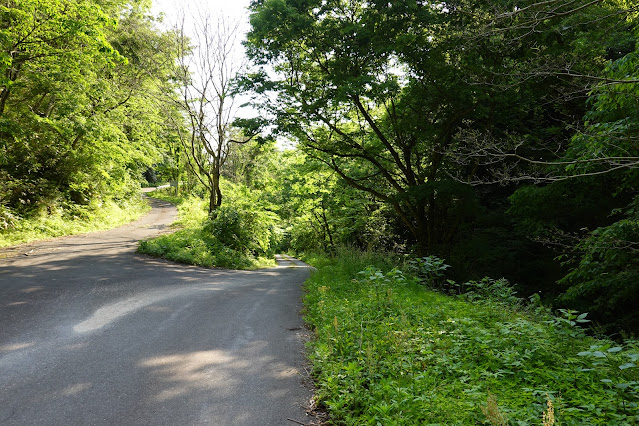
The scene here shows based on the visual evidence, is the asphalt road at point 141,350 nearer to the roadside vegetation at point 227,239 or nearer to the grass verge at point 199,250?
the grass verge at point 199,250

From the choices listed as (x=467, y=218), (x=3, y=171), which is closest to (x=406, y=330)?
(x=467, y=218)

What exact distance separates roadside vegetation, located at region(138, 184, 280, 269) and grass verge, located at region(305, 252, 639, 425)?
9.24 m

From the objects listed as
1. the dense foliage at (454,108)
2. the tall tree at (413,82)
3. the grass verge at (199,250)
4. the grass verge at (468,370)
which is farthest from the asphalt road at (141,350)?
the tall tree at (413,82)

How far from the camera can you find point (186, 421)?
3.25m

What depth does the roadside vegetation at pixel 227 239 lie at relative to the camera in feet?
44.7

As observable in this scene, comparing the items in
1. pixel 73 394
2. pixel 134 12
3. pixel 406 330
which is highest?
pixel 134 12

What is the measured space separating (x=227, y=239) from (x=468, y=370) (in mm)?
14100

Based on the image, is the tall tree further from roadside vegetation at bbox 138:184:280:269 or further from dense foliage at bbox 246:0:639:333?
roadside vegetation at bbox 138:184:280:269

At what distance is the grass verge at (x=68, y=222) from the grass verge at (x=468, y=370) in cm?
1210

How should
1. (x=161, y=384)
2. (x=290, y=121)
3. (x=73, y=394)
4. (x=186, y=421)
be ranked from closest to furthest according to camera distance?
(x=186, y=421), (x=73, y=394), (x=161, y=384), (x=290, y=121)

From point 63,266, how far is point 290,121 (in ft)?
28.3

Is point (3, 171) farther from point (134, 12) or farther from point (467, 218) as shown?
point (467, 218)

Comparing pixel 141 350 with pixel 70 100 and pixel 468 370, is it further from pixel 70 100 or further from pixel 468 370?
pixel 70 100

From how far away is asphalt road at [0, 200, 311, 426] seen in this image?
3422mm
